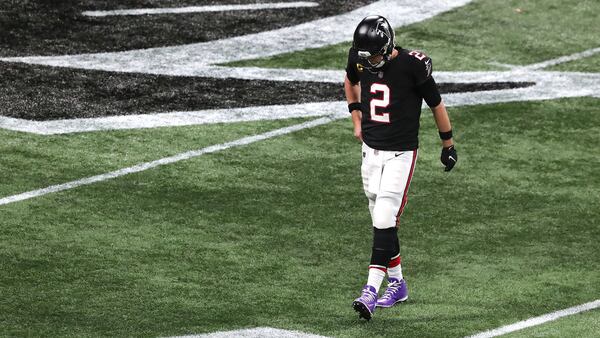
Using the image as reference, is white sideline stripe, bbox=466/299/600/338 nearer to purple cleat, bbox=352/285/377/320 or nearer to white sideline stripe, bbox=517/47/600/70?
purple cleat, bbox=352/285/377/320

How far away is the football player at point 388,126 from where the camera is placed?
8461 mm

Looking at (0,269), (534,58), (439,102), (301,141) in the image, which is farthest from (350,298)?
(534,58)

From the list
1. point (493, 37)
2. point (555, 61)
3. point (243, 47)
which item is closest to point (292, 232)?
point (243, 47)

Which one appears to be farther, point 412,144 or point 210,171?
point 210,171

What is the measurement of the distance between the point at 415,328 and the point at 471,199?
318cm

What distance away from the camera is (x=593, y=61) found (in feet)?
50.5

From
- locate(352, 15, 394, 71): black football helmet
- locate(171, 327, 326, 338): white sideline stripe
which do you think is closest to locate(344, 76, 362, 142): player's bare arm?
locate(352, 15, 394, 71): black football helmet

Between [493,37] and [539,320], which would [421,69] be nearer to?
[539,320]

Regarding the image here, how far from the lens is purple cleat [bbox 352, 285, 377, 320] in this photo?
26.7 feet

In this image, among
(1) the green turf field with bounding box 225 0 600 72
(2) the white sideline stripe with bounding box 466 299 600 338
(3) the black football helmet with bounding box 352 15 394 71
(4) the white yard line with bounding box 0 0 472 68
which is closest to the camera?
(2) the white sideline stripe with bounding box 466 299 600 338

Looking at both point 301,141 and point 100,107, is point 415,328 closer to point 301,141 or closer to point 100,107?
point 301,141

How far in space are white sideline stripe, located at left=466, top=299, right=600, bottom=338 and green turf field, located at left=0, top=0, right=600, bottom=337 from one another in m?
0.08

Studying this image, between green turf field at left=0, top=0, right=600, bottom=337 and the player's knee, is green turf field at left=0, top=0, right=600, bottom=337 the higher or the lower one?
the lower one

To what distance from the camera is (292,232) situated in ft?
33.6
